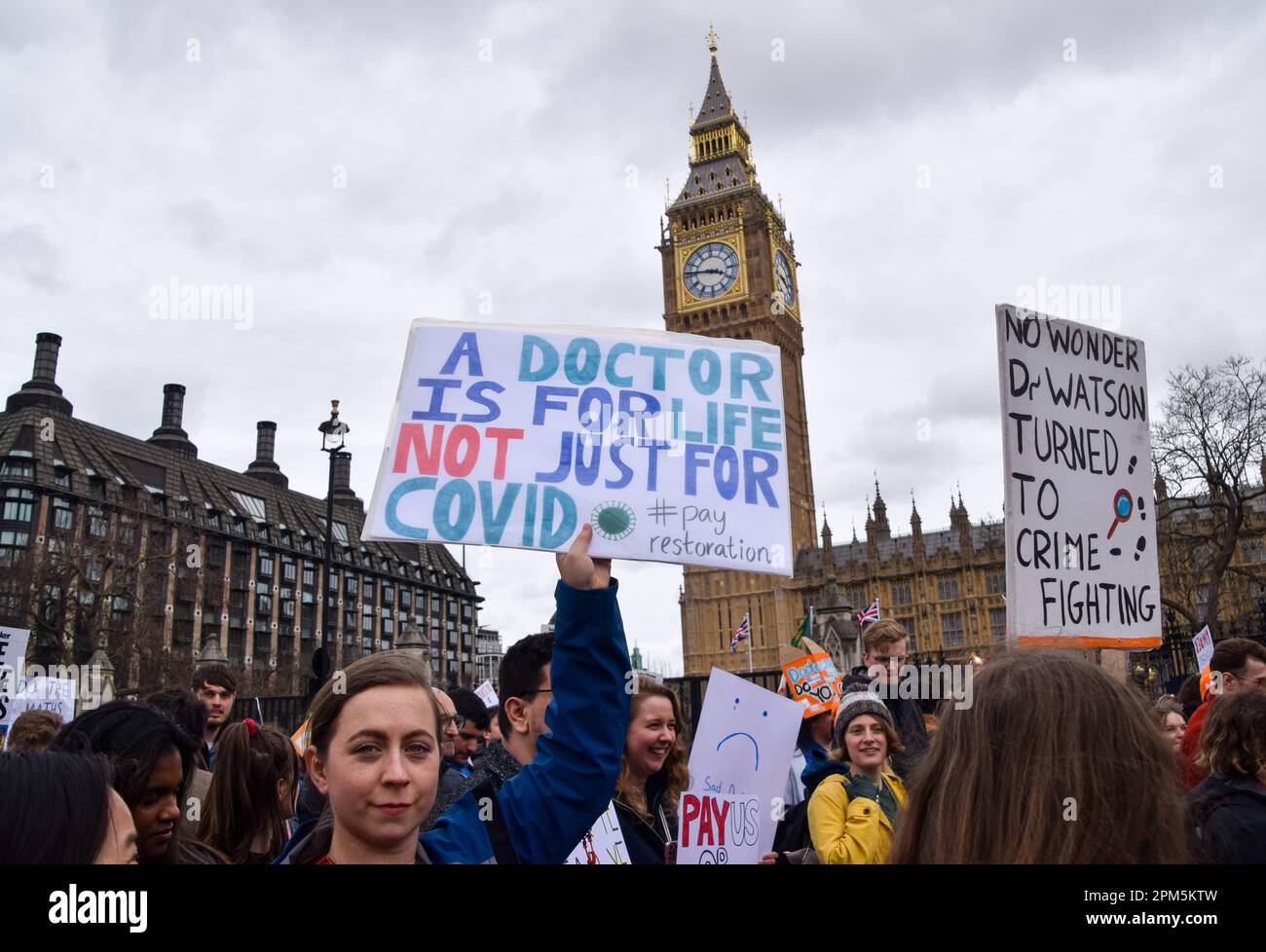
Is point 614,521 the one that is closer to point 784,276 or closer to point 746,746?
point 746,746

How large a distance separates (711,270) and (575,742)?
71.8 meters

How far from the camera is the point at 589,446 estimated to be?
319cm

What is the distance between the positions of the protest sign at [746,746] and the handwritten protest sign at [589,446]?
1083 millimetres

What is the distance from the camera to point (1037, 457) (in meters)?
4.10

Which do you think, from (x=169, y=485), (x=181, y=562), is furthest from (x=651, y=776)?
(x=169, y=485)

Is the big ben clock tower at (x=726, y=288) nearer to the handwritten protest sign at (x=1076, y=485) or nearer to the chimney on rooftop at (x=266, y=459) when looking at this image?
the chimney on rooftop at (x=266, y=459)

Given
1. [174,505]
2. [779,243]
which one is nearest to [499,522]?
[174,505]

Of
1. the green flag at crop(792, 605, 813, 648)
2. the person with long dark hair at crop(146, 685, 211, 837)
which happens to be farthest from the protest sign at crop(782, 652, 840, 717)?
the green flag at crop(792, 605, 813, 648)

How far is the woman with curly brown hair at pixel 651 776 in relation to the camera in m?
3.44

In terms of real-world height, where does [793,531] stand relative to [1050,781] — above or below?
above
